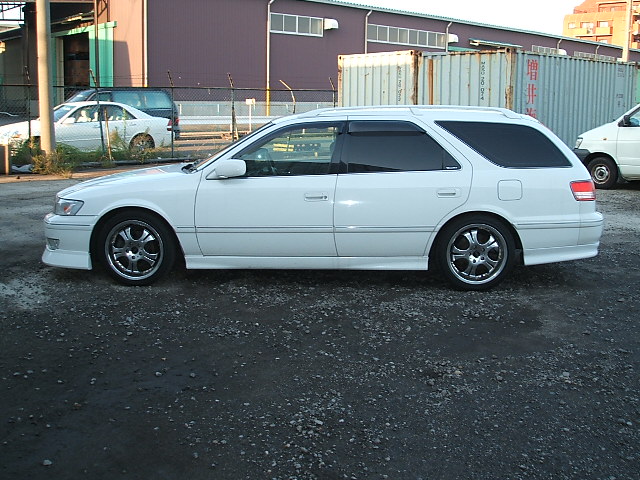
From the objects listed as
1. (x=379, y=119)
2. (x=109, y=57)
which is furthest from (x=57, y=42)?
(x=379, y=119)

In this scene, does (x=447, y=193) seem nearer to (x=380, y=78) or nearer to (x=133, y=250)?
(x=133, y=250)

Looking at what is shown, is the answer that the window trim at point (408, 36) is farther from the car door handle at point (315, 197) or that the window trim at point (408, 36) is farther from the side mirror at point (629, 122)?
the car door handle at point (315, 197)

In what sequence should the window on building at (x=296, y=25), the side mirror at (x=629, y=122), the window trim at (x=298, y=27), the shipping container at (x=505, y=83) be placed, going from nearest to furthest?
the side mirror at (x=629, y=122) → the shipping container at (x=505, y=83) → the window trim at (x=298, y=27) → the window on building at (x=296, y=25)

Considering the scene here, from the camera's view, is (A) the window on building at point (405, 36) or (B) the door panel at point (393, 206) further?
(A) the window on building at point (405, 36)

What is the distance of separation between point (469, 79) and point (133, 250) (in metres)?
10.8

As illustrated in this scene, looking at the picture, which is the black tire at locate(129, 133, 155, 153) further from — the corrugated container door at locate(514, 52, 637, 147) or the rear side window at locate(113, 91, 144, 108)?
the corrugated container door at locate(514, 52, 637, 147)

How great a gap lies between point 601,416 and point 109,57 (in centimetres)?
3473

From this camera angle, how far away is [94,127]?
18.5 meters

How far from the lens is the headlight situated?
6.70 m

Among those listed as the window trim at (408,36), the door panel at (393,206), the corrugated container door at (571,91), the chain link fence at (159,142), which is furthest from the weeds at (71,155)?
the window trim at (408,36)

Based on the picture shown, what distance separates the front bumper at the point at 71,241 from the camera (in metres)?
6.68

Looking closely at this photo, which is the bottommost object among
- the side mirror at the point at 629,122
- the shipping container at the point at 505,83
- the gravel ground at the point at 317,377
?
the gravel ground at the point at 317,377

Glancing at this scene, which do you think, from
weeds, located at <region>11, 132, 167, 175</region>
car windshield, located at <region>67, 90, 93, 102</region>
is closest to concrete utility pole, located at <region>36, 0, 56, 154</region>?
weeds, located at <region>11, 132, 167, 175</region>

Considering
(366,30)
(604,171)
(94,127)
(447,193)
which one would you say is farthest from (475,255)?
(366,30)
